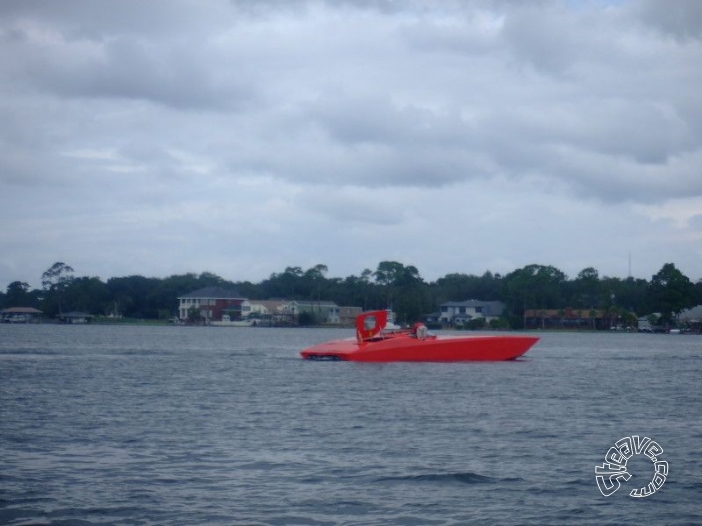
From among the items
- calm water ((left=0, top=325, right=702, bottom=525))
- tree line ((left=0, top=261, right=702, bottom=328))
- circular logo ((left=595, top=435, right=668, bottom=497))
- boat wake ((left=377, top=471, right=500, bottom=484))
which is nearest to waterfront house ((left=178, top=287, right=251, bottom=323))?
tree line ((left=0, top=261, right=702, bottom=328))

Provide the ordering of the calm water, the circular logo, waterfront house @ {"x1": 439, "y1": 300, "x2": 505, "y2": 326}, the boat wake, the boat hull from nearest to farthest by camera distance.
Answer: the calm water, the circular logo, the boat wake, the boat hull, waterfront house @ {"x1": 439, "y1": 300, "x2": 505, "y2": 326}

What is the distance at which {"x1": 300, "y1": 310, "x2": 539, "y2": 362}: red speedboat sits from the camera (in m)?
47.6

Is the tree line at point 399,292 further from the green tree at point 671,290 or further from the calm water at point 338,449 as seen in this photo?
the calm water at point 338,449

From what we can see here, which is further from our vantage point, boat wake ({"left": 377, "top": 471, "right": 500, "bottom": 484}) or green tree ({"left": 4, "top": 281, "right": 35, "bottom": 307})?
green tree ({"left": 4, "top": 281, "right": 35, "bottom": 307})

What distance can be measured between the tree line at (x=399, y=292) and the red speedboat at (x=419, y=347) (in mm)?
75096

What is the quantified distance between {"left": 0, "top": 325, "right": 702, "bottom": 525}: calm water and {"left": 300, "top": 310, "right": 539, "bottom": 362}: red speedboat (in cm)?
830

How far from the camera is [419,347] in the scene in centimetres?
4756

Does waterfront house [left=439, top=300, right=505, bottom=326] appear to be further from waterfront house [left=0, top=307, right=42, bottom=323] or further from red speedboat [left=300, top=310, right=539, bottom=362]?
red speedboat [left=300, top=310, right=539, bottom=362]

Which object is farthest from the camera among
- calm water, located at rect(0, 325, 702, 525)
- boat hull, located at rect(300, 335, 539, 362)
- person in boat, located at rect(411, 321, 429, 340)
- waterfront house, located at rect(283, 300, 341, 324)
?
waterfront house, located at rect(283, 300, 341, 324)

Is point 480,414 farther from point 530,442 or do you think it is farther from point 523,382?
point 523,382

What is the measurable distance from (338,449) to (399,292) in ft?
414

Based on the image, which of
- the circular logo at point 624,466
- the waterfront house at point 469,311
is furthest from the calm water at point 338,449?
the waterfront house at point 469,311

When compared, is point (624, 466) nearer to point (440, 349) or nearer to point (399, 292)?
point (440, 349)

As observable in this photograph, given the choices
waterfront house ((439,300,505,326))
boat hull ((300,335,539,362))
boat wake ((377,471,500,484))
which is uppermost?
waterfront house ((439,300,505,326))
